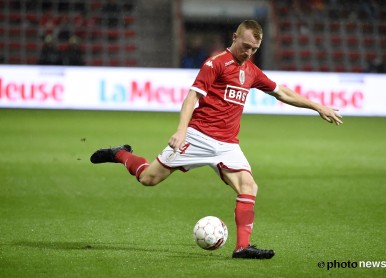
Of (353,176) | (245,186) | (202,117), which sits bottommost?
(353,176)

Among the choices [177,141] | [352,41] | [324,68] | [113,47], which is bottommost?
[324,68]

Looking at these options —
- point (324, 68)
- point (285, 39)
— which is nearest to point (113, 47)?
point (285, 39)

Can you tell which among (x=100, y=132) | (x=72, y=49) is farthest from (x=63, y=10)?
(x=100, y=132)

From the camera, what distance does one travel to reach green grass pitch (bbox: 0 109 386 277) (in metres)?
7.08

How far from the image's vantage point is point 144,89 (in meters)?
22.9

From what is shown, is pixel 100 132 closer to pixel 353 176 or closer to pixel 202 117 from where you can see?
pixel 353 176

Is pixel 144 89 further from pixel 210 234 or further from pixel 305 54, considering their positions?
pixel 210 234

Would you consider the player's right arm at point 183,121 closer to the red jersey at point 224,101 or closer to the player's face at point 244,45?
the red jersey at point 224,101

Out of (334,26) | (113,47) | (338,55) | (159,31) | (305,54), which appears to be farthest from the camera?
(334,26)

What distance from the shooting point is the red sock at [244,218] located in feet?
24.0

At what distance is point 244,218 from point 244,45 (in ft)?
4.88

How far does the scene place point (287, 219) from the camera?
9656mm

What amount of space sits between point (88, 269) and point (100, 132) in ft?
39.2

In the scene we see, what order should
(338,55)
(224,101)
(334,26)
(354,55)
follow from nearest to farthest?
(224,101) → (354,55) → (338,55) → (334,26)
